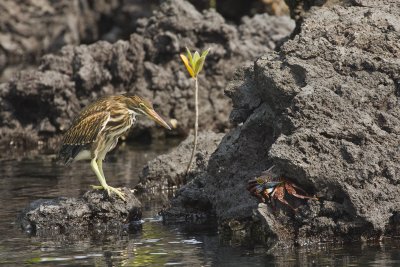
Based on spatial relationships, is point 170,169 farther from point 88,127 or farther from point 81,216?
point 81,216

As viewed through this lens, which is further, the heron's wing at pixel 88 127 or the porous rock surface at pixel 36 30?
the porous rock surface at pixel 36 30

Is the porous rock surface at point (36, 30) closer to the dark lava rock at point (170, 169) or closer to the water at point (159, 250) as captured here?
the dark lava rock at point (170, 169)

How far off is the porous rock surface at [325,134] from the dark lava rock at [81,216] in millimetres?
892

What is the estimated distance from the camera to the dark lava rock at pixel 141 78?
17.0 meters

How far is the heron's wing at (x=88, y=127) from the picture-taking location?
10.2 metres

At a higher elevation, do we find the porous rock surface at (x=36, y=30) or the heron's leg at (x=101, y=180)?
the porous rock surface at (x=36, y=30)

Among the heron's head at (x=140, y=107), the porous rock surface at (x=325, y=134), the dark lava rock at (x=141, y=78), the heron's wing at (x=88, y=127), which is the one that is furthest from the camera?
the dark lava rock at (x=141, y=78)

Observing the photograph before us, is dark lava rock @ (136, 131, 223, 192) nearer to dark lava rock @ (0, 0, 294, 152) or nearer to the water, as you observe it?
the water

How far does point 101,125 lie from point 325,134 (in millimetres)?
2541

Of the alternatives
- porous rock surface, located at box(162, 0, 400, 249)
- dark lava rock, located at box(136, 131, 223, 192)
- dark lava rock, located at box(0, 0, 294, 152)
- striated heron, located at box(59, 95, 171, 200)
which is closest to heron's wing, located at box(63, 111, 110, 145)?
striated heron, located at box(59, 95, 171, 200)

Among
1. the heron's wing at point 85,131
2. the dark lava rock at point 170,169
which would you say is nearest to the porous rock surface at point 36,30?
the dark lava rock at point 170,169

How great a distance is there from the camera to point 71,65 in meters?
17.2

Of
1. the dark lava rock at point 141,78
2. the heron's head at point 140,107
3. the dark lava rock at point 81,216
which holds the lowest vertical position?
the dark lava rock at point 81,216

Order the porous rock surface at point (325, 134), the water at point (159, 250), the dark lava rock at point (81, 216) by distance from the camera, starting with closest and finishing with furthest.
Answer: the water at point (159, 250)
the porous rock surface at point (325, 134)
the dark lava rock at point (81, 216)
